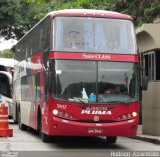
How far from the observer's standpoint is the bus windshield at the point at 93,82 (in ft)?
51.7

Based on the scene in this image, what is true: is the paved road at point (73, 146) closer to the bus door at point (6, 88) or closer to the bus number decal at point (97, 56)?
the bus number decal at point (97, 56)

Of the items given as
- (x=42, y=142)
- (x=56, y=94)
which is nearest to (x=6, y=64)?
(x=42, y=142)

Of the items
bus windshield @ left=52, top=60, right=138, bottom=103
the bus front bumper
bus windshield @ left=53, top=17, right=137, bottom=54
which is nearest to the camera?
the bus front bumper

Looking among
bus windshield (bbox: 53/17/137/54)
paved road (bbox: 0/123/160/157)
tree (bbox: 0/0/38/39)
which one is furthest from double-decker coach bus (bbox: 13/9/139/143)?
tree (bbox: 0/0/38/39)

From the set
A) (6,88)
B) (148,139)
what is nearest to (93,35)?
(148,139)

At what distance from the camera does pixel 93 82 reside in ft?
52.2

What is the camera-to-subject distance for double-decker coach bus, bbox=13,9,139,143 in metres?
15.6

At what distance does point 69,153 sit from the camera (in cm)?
1518

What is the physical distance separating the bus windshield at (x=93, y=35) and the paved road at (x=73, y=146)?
2861 mm

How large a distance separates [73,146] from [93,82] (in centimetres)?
246

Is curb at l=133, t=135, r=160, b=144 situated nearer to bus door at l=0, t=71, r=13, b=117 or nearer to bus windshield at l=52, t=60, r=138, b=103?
bus windshield at l=52, t=60, r=138, b=103

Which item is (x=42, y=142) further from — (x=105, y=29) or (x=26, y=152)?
(x=105, y=29)

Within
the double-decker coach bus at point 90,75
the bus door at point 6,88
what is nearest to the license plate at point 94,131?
the double-decker coach bus at point 90,75

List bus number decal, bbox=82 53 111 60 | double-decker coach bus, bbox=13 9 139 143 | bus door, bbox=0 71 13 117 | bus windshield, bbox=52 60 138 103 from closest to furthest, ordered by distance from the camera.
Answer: double-decker coach bus, bbox=13 9 139 143 → bus windshield, bbox=52 60 138 103 → bus number decal, bbox=82 53 111 60 → bus door, bbox=0 71 13 117
